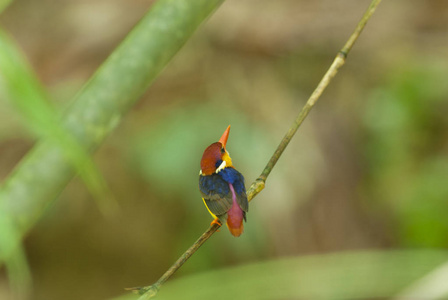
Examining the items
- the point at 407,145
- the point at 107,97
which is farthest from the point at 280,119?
the point at 107,97

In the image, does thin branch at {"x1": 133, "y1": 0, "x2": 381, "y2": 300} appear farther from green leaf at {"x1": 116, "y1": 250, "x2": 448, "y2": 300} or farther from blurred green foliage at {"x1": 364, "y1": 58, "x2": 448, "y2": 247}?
blurred green foliage at {"x1": 364, "y1": 58, "x2": 448, "y2": 247}

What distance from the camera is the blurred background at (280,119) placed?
207 cm

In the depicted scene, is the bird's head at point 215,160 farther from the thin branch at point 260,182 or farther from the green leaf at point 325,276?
the green leaf at point 325,276

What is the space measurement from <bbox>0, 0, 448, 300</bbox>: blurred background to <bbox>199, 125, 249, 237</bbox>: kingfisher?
53.5 inches

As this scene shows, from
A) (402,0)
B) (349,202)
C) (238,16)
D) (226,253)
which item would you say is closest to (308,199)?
(349,202)

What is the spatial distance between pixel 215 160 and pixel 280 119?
154 centimetres

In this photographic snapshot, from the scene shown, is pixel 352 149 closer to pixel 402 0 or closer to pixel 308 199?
pixel 308 199

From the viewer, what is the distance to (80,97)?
1.93ft

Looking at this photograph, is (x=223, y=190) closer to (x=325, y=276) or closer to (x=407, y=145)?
(x=325, y=276)

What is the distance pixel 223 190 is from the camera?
0.52m

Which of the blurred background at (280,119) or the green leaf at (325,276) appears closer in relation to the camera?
the green leaf at (325,276)

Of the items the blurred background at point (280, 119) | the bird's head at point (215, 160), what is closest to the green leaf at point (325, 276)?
the blurred background at point (280, 119)

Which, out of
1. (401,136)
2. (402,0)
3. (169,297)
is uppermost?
(402,0)

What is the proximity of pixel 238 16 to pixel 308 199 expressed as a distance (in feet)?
2.19
